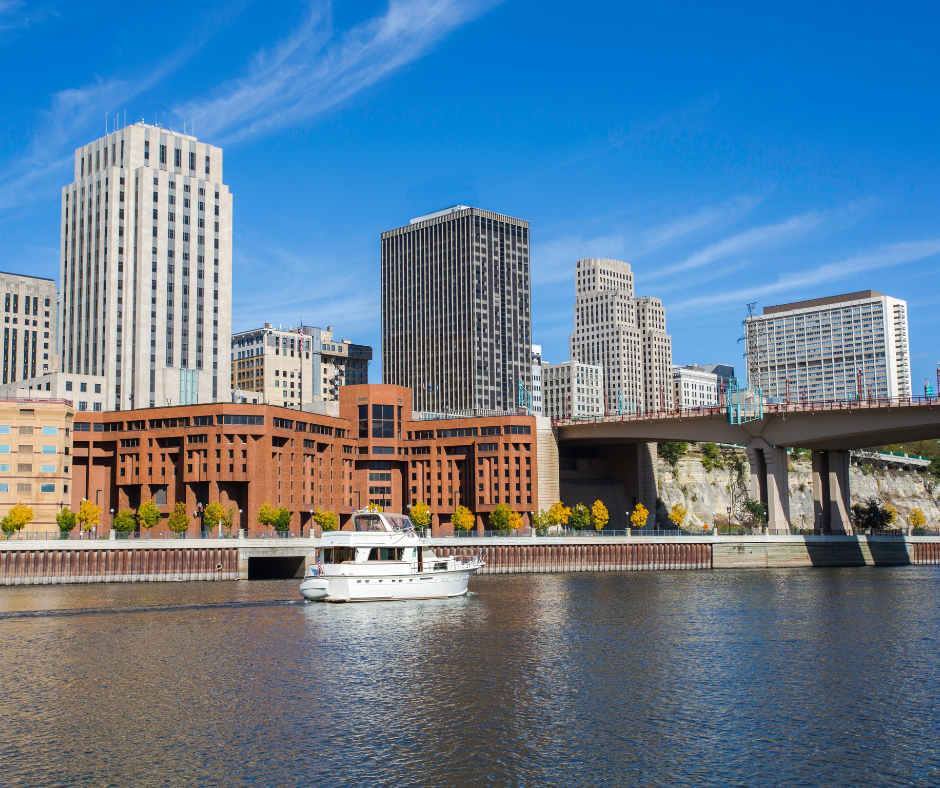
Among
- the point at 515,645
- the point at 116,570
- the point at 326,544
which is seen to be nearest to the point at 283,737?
the point at 515,645

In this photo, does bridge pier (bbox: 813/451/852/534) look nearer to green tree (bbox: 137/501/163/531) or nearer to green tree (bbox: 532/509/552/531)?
green tree (bbox: 532/509/552/531)

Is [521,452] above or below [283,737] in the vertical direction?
above

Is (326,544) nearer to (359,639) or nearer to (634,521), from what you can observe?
(359,639)

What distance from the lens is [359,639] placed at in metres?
77.9

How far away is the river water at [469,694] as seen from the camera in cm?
4378

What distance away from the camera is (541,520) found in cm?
17700

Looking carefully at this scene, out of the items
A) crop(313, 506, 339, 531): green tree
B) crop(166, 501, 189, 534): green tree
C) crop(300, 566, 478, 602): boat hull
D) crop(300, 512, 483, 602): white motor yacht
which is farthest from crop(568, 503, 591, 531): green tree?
crop(300, 566, 478, 602): boat hull

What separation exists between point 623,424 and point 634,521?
18494 mm

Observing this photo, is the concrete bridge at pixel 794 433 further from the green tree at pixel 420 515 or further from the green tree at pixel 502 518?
the green tree at pixel 420 515

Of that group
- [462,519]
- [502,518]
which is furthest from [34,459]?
[502,518]

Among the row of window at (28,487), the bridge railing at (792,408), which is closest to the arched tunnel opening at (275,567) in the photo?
the row of window at (28,487)

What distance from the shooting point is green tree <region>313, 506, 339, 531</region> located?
16350cm

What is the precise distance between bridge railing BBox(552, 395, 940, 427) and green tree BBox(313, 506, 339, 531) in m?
50.6

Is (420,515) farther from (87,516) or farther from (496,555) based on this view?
(87,516)
